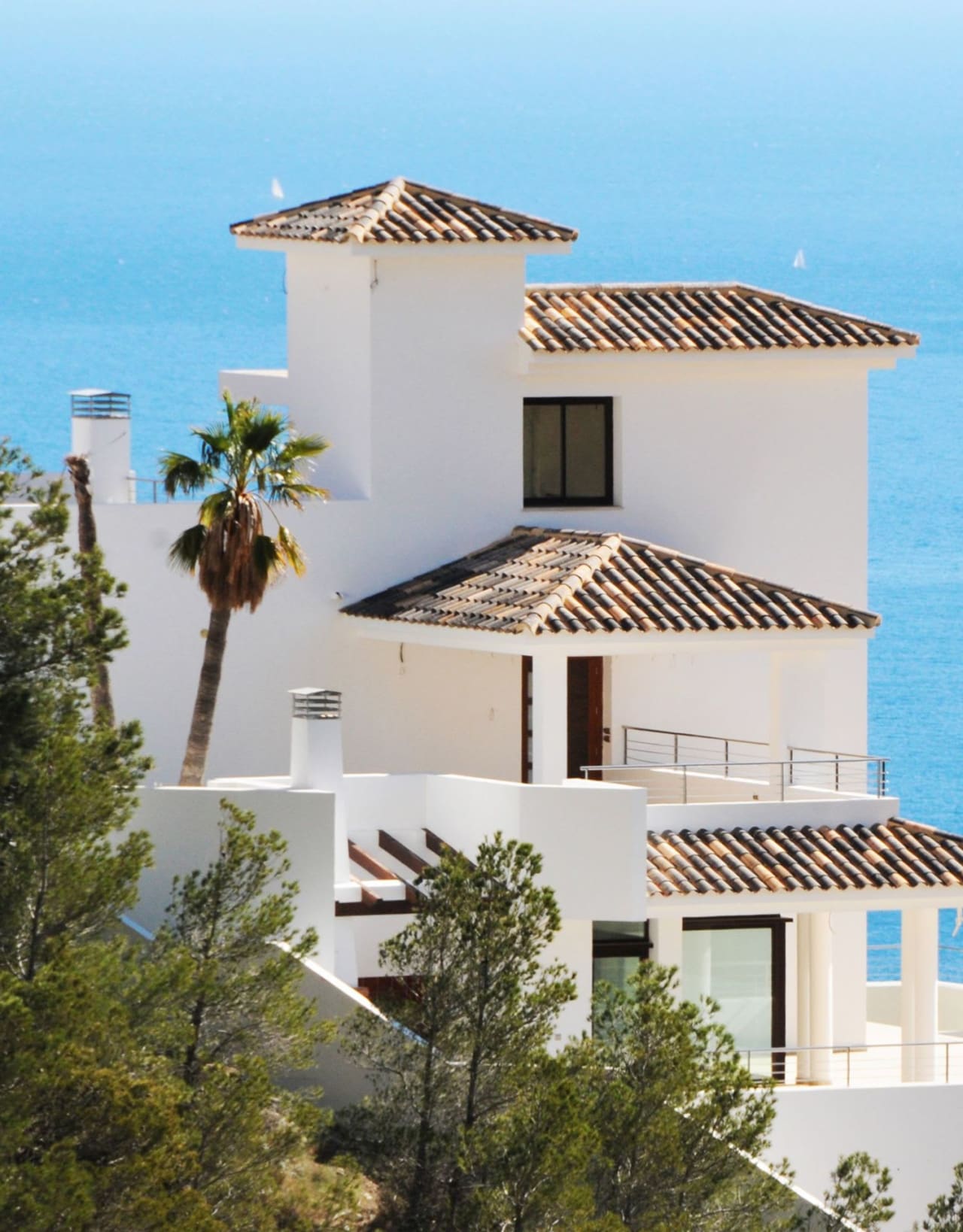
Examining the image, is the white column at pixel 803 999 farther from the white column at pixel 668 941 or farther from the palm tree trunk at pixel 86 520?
the palm tree trunk at pixel 86 520

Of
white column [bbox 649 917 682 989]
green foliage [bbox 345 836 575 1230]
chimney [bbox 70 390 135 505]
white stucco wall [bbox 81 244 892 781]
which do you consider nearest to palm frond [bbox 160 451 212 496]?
white stucco wall [bbox 81 244 892 781]

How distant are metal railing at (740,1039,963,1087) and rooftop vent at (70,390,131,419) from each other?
36.7 feet

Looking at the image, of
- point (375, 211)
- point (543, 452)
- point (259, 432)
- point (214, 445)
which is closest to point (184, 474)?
point (214, 445)

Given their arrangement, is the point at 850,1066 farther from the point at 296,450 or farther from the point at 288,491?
the point at 296,450

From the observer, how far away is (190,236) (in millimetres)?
140375

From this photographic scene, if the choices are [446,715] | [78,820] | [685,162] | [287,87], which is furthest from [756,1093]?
Result: [287,87]

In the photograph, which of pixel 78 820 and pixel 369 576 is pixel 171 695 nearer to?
pixel 369 576

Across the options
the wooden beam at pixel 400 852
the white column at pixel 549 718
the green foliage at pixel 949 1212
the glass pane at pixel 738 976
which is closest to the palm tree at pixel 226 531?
the wooden beam at pixel 400 852

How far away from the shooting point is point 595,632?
35219 mm

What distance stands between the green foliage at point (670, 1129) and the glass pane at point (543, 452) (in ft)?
39.4

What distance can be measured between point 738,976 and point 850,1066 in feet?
5.54

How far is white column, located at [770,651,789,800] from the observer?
3684 centimetres

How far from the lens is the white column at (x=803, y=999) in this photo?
1428 inches

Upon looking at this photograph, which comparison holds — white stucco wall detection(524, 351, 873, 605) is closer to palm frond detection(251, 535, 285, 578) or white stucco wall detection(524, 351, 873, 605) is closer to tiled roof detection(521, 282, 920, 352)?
tiled roof detection(521, 282, 920, 352)
